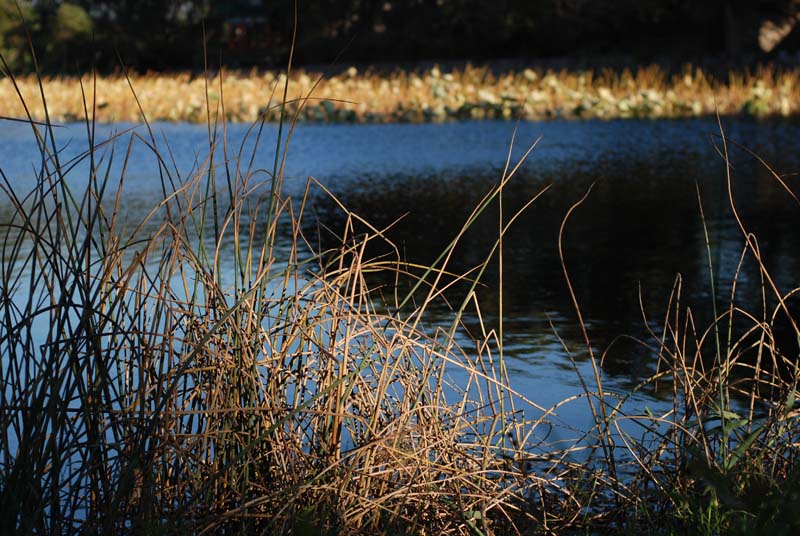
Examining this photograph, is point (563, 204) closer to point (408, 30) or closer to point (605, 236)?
point (605, 236)

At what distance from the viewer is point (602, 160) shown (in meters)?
7.82

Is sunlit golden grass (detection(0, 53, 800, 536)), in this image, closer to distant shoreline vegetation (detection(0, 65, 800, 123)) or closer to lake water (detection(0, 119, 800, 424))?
lake water (detection(0, 119, 800, 424))

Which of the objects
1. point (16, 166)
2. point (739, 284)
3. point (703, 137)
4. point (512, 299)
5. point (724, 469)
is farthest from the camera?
point (703, 137)

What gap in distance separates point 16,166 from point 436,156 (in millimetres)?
2935

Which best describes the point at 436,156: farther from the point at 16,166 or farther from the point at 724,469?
the point at 724,469

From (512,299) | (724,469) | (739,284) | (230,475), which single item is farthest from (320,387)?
(739,284)

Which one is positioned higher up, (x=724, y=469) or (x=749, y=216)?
(x=724, y=469)

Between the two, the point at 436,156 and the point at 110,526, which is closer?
the point at 110,526

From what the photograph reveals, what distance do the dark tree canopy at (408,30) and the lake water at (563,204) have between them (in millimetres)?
9727

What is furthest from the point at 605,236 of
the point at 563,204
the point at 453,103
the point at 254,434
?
the point at 453,103

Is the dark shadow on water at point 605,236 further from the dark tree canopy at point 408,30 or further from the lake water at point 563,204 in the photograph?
the dark tree canopy at point 408,30

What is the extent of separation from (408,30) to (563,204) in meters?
16.6

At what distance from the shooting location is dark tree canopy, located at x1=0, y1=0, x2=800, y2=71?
63.3ft

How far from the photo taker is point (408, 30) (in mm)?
21922
